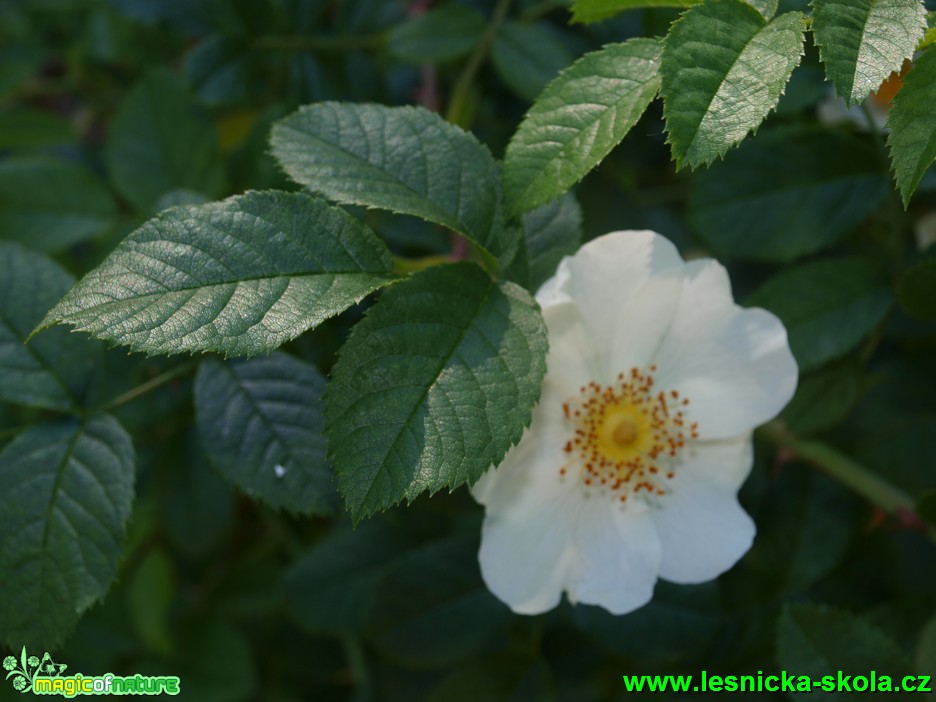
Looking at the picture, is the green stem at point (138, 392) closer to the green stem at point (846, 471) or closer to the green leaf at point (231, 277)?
the green leaf at point (231, 277)

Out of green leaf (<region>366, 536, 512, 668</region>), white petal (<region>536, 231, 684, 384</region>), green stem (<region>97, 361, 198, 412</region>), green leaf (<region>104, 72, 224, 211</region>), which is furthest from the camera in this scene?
green leaf (<region>104, 72, 224, 211</region>)

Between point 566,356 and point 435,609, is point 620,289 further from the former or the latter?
point 435,609

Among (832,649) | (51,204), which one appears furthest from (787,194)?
(51,204)

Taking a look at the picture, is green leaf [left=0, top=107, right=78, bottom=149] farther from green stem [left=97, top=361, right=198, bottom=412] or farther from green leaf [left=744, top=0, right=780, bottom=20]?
green leaf [left=744, top=0, right=780, bottom=20]

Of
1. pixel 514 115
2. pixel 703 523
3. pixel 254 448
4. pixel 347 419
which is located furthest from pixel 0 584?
pixel 514 115

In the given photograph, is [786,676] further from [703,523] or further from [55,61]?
[55,61]

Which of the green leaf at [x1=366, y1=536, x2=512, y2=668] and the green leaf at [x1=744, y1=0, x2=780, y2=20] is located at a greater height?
the green leaf at [x1=744, y1=0, x2=780, y2=20]

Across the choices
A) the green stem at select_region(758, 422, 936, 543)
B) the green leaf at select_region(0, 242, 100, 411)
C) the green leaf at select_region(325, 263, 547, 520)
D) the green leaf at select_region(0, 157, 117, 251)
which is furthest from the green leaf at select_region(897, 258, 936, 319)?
the green leaf at select_region(0, 157, 117, 251)
